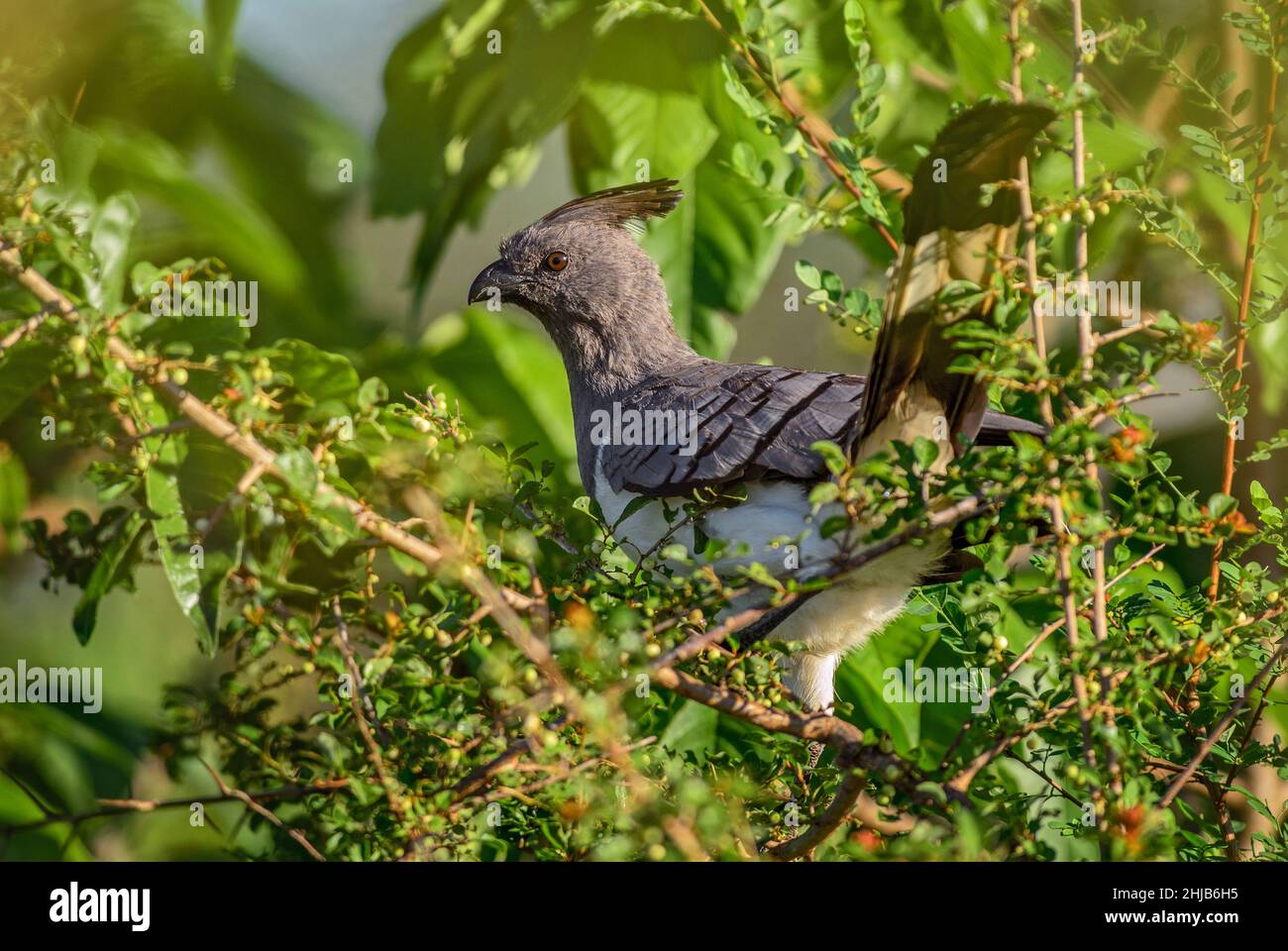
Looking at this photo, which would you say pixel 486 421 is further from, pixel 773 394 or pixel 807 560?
pixel 807 560

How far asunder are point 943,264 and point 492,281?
1359mm

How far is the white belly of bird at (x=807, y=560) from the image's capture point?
6.43ft

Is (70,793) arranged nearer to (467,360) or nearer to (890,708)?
(467,360)

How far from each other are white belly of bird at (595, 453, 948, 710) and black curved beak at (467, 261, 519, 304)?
2.03 feet

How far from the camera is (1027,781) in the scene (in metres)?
2.05

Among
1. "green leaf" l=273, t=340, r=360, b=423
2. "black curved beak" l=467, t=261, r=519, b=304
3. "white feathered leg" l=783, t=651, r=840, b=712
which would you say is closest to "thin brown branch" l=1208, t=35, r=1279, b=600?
"white feathered leg" l=783, t=651, r=840, b=712

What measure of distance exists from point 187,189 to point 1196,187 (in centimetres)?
218

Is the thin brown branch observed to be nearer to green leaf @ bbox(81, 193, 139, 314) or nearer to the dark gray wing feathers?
the dark gray wing feathers

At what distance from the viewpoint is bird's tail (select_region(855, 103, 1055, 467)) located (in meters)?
1.29

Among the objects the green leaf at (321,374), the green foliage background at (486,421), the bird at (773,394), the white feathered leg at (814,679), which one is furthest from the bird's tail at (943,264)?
the green leaf at (321,374)

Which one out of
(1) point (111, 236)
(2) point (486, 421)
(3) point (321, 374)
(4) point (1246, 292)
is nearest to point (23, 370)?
(1) point (111, 236)

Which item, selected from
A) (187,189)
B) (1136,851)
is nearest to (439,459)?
(1136,851)

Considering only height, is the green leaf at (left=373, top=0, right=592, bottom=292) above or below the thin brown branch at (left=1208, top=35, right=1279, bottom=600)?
above

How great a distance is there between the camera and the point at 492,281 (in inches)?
101
